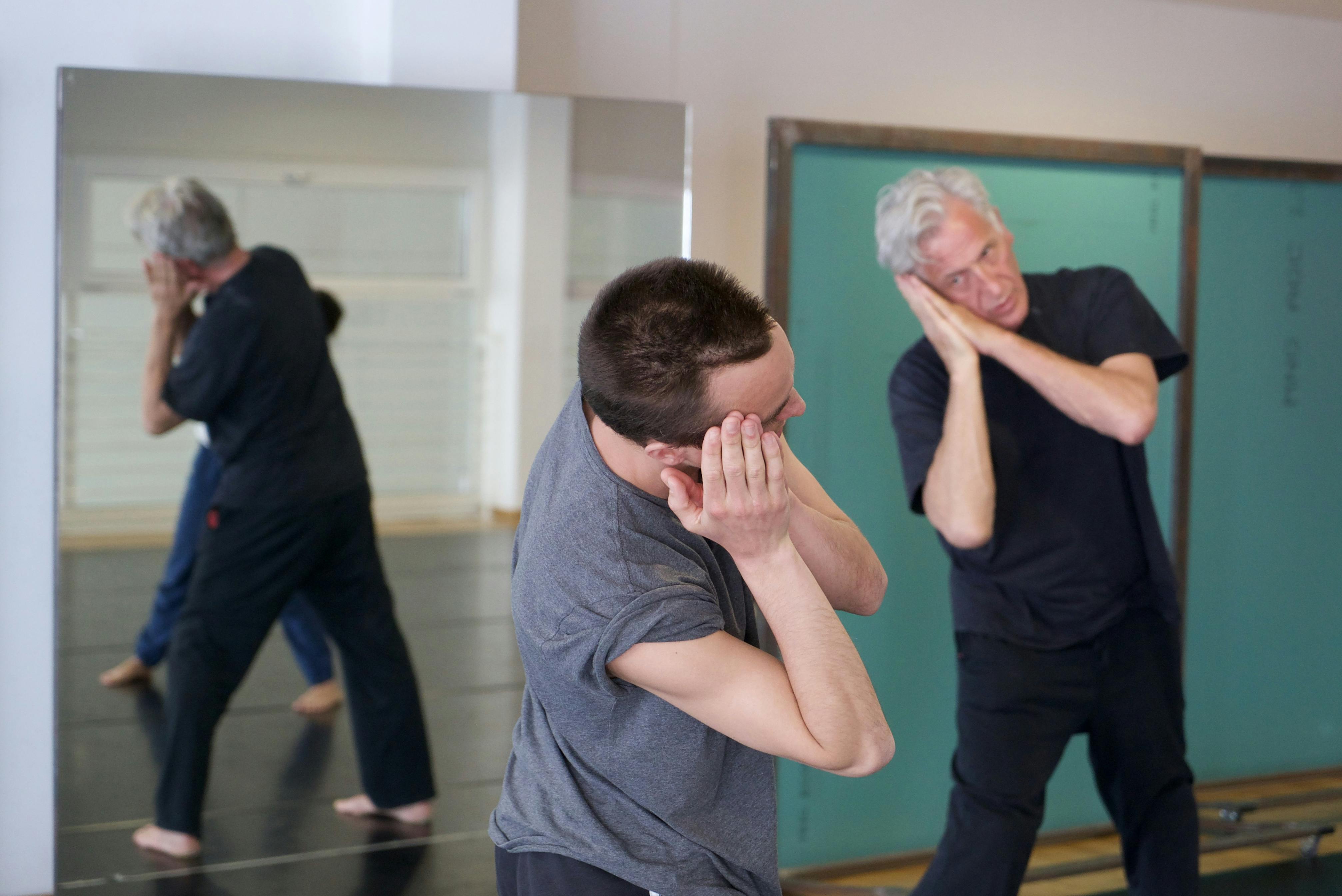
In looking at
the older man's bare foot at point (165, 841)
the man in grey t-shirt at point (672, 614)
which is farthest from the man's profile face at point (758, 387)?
the older man's bare foot at point (165, 841)

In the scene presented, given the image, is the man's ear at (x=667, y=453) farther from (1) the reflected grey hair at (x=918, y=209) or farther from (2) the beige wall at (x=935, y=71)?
(2) the beige wall at (x=935, y=71)

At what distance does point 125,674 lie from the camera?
292 centimetres

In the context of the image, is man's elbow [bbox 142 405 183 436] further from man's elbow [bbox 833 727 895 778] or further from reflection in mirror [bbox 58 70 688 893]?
man's elbow [bbox 833 727 895 778]

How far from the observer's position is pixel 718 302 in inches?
51.6

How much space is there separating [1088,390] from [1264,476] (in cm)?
186

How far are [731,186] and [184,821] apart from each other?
6.83ft

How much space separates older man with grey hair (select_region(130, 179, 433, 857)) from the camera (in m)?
2.88

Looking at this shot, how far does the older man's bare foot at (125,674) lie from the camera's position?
291cm

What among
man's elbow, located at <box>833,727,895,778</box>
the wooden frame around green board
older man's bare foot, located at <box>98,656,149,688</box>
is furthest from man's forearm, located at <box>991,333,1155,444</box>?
older man's bare foot, located at <box>98,656,149,688</box>

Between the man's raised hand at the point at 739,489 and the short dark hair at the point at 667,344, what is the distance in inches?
1.3

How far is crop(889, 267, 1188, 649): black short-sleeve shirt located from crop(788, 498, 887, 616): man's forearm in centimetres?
98

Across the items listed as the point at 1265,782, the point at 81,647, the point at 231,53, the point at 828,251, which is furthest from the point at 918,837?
the point at 231,53

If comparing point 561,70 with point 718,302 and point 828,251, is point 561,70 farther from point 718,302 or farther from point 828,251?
point 718,302

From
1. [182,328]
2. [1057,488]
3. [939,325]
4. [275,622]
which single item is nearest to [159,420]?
[182,328]
